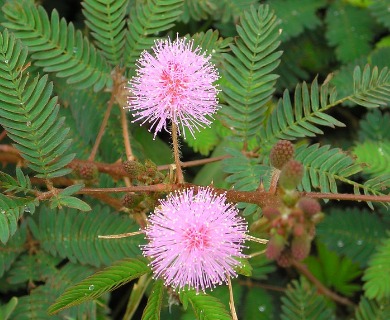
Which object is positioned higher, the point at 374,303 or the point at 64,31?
the point at 64,31

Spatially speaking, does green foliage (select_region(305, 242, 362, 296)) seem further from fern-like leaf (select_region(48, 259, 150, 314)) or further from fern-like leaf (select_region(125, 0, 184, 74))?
Answer: fern-like leaf (select_region(125, 0, 184, 74))

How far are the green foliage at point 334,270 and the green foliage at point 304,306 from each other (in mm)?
455

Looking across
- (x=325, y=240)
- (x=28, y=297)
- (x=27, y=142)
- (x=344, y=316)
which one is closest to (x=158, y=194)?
(x=27, y=142)

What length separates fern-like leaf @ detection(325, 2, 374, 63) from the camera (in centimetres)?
301

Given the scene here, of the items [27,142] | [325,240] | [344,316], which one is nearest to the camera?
[27,142]

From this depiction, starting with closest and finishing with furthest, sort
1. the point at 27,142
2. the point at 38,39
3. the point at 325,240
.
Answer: the point at 27,142
the point at 38,39
the point at 325,240

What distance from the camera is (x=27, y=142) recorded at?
1.93 metres

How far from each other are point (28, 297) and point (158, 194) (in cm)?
80

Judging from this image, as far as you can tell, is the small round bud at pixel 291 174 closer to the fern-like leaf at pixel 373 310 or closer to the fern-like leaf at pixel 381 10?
the fern-like leaf at pixel 373 310

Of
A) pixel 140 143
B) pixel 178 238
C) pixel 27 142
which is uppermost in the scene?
pixel 140 143

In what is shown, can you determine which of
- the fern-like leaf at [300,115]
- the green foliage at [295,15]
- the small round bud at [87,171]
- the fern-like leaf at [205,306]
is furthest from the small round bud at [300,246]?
the green foliage at [295,15]

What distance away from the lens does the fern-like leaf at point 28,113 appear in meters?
1.90

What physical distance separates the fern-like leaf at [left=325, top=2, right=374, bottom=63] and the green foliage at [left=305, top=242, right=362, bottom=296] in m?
1.08

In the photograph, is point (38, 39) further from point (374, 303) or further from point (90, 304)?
point (374, 303)
